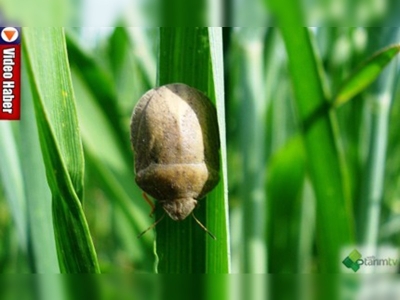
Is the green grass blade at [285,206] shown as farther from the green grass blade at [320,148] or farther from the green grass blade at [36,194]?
the green grass blade at [36,194]

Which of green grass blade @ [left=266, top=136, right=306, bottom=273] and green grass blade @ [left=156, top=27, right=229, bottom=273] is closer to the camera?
green grass blade @ [left=156, top=27, right=229, bottom=273]

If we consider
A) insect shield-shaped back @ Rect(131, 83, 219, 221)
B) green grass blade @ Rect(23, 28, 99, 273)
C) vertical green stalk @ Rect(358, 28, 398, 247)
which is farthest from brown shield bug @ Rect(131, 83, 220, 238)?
vertical green stalk @ Rect(358, 28, 398, 247)

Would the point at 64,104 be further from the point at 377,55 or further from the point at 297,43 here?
the point at 377,55

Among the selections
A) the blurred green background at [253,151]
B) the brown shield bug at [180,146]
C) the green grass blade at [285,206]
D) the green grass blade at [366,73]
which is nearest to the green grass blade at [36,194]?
the blurred green background at [253,151]

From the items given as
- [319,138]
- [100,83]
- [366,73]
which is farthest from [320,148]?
[100,83]

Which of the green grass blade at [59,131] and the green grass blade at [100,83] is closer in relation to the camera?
the green grass blade at [59,131]

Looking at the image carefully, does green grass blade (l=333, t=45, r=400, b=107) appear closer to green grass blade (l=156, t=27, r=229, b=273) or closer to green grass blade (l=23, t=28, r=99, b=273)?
green grass blade (l=156, t=27, r=229, b=273)

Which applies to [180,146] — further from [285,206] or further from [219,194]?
[285,206]

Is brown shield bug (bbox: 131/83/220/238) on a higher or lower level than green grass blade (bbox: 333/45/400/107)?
lower
